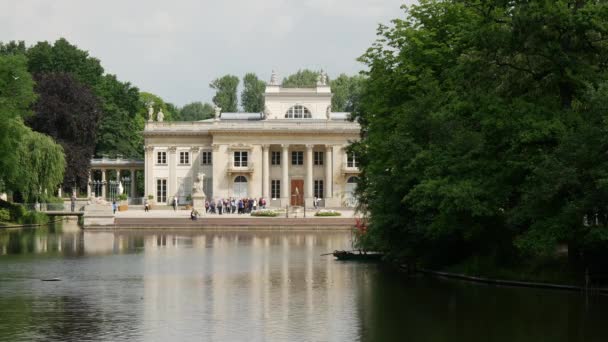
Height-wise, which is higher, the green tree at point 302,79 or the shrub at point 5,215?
the green tree at point 302,79

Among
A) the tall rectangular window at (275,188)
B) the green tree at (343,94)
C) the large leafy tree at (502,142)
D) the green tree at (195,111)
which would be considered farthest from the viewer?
the green tree at (195,111)

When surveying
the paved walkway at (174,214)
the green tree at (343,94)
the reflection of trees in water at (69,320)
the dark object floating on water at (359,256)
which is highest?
the green tree at (343,94)

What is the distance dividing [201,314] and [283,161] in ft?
209

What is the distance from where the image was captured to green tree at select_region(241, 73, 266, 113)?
130 meters

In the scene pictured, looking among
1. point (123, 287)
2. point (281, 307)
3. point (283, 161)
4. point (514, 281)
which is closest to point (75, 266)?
point (123, 287)

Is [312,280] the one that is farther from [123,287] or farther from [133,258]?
[133,258]

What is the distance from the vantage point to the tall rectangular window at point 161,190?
87.6 m

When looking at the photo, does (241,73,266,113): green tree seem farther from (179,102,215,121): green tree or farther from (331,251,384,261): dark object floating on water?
(331,251,384,261): dark object floating on water

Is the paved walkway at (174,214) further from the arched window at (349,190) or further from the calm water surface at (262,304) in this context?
the calm water surface at (262,304)

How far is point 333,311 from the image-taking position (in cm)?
2341

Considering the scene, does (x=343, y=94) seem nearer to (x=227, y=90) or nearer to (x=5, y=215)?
(x=227, y=90)

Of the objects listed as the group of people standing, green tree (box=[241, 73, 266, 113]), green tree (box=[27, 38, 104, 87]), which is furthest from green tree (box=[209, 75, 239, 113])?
the group of people standing

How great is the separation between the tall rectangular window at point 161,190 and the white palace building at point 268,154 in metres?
0.09

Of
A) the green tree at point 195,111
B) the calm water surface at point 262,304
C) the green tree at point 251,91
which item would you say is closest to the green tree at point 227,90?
the green tree at point 251,91
